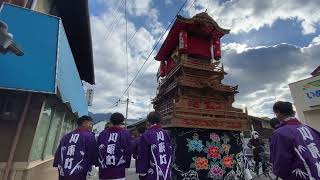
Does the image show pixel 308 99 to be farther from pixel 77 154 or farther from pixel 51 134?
pixel 77 154

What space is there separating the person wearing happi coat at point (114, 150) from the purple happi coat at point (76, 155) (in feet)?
0.62

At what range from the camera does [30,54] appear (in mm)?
4469

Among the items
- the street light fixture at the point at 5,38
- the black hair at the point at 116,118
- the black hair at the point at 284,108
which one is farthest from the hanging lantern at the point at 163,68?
the street light fixture at the point at 5,38

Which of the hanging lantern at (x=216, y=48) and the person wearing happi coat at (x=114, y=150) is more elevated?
the hanging lantern at (x=216, y=48)

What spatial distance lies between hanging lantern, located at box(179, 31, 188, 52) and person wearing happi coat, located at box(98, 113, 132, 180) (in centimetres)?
829

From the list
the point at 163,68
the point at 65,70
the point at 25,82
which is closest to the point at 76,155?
the point at 25,82

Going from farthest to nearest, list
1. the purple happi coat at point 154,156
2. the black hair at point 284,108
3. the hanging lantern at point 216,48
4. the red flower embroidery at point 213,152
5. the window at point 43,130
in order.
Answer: the hanging lantern at point 216,48 < the red flower embroidery at point 213,152 < the window at point 43,130 < the purple happi coat at point 154,156 < the black hair at point 284,108

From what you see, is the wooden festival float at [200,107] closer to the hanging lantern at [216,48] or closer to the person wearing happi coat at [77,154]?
the hanging lantern at [216,48]

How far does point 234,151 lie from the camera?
1149 centimetres

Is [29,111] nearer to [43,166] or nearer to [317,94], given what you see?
[43,166]

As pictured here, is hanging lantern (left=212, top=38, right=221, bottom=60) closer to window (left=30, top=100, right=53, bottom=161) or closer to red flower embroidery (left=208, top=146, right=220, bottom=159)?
red flower embroidery (left=208, top=146, right=220, bottom=159)

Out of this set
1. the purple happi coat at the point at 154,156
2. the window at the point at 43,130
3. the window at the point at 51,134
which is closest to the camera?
the purple happi coat at the point at 154,156

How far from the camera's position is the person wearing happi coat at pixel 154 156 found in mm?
4941

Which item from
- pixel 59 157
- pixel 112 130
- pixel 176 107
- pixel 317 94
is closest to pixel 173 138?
pixel 176 107
